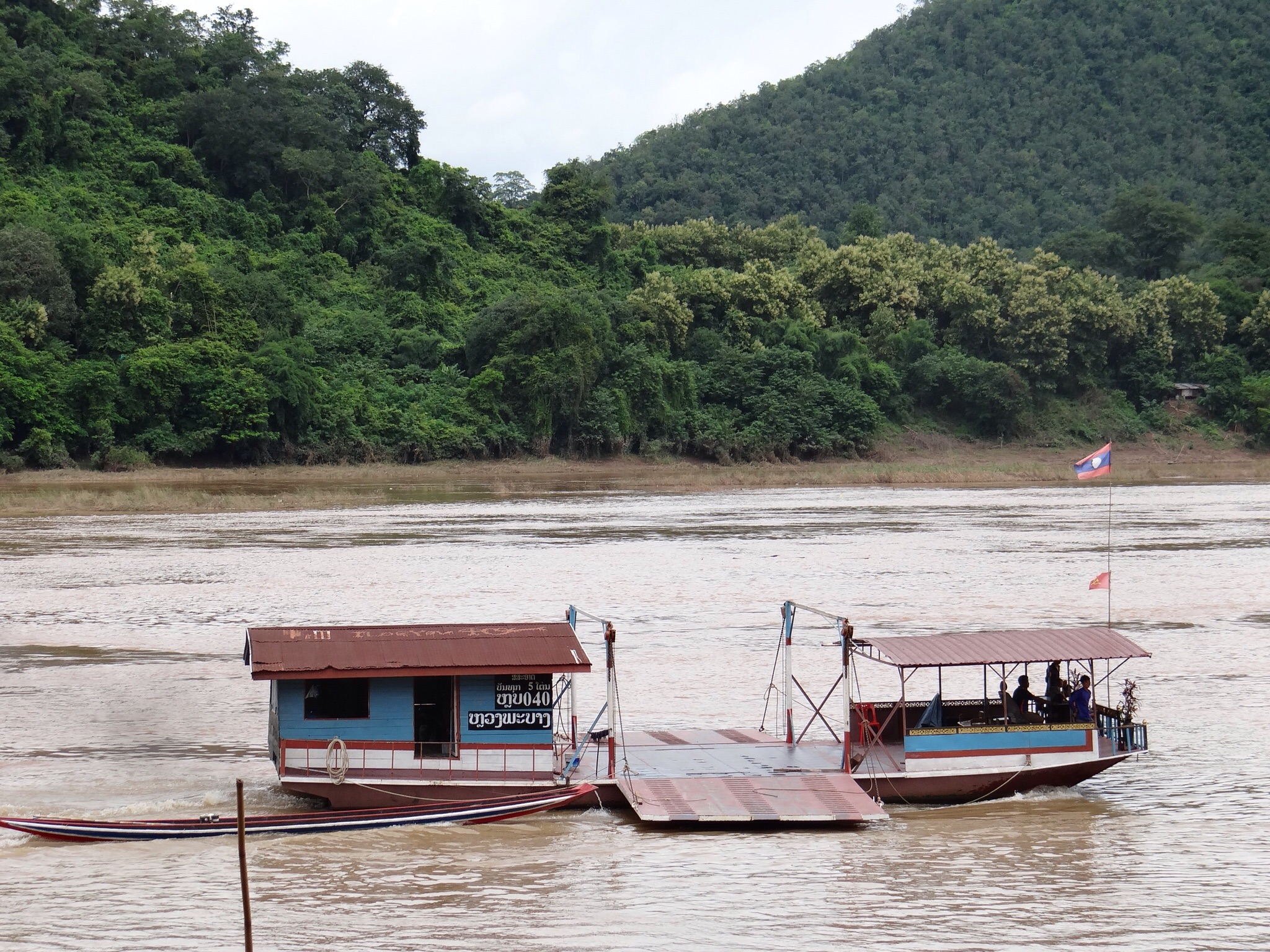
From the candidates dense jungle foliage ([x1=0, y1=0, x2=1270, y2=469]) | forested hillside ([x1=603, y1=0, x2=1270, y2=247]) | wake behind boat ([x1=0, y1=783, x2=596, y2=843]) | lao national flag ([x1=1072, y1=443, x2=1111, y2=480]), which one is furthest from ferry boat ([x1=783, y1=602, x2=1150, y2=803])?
forested hillside ([x1=603, y1=0, x2=1270, y2=247])

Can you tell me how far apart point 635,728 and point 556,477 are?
52760 mm

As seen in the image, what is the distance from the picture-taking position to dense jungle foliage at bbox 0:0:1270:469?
64375mm

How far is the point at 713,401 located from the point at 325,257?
81.3 ft

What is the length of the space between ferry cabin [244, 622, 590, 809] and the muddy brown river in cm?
83

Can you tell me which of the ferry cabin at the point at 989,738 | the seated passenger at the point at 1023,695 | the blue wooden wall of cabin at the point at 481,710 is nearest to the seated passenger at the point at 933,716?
the ferry cabin at the point at 989,738

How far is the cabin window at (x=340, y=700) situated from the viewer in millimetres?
16922

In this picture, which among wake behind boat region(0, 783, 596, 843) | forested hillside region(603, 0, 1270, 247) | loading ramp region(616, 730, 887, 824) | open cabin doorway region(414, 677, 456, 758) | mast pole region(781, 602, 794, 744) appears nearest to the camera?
wake behind boat region(0, 783, 596, 843)

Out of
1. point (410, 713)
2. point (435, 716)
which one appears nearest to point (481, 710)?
point (435, 716)

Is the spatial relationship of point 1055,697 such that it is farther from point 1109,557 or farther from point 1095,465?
point 1109,557

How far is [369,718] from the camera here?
55.9 feet

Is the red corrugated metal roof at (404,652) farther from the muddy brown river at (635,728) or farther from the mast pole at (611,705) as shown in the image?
the muddy brown river at (635,728)

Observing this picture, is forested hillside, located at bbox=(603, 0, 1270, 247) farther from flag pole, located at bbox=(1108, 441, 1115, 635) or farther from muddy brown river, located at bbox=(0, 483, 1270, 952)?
muddy brown river, located at bbox=(0, 483, 1270, 952)

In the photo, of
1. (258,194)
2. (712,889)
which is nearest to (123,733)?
(712,889)

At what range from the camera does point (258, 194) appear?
275 feet
